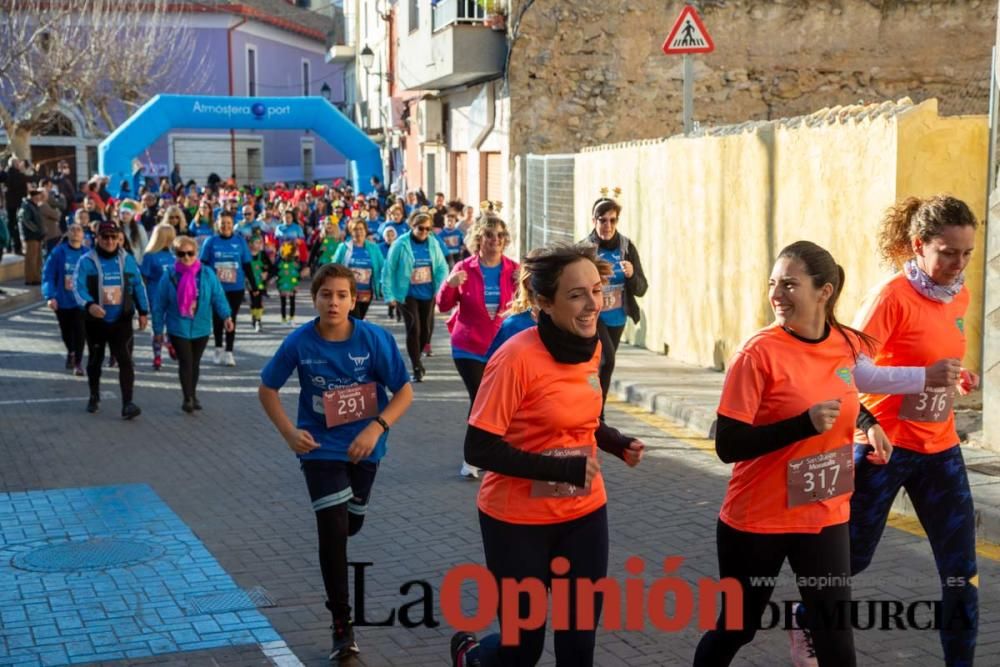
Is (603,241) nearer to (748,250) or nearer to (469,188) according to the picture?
(748,250)

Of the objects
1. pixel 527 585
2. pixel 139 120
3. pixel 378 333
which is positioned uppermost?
pixel 139 120

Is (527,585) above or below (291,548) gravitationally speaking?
above

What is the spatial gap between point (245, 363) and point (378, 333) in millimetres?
9773

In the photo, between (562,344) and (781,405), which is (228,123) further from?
(781,405)

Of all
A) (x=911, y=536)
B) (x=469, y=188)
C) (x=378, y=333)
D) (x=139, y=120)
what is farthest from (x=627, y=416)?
(x=139, y=120)

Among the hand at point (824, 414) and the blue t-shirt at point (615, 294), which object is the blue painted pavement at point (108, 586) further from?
the blue t-shirt at point (615, 294)

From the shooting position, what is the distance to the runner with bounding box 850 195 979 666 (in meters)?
5.07

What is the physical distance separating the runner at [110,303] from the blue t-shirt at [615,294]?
170 inches

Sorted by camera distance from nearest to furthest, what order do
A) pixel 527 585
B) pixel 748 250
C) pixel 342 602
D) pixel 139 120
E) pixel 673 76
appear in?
pixel 527 585 → pixel 342 602 → pixel 748 250 → pixel 673 76 → pixel 139 120

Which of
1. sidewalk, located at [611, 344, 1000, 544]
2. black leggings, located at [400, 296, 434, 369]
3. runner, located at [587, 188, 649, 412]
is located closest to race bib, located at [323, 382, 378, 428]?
sidewalk, located at [611, 344, 1000, 544]

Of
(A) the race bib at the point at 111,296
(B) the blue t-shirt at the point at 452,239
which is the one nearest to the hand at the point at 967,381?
(A) the race bib at the point at 111,296

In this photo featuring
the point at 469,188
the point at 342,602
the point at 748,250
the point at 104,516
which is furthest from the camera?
the point at 469,188

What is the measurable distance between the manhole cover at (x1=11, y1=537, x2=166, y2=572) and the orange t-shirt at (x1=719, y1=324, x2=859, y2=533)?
159 inches

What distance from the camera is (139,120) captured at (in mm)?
29641
